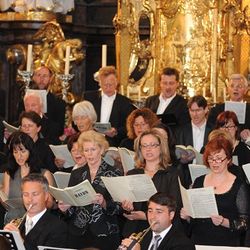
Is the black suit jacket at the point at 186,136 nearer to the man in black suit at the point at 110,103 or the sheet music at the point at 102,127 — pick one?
the sheet music at the point at 102,127

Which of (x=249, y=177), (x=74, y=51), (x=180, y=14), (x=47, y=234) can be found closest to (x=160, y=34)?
(x=180, y=14)

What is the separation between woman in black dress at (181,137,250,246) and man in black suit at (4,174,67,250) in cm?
95

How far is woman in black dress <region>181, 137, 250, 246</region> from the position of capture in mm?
7906

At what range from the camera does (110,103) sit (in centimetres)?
1096

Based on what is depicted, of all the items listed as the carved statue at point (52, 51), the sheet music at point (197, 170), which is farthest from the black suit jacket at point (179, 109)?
the carved statue at point (52, 51)

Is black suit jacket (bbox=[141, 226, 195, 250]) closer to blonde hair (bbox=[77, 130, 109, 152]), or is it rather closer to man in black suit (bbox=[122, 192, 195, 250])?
man in black suit (bbox=[122, 192, 195, 250])

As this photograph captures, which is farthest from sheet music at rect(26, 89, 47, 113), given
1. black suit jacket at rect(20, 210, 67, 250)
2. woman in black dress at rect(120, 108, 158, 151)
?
black suit jacket at rect(20, 210, 67, 250)

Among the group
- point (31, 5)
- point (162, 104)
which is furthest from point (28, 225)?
point (31, 5)

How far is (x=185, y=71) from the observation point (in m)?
12.2

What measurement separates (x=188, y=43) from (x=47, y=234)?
5.18 m

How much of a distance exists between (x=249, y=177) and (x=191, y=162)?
1641 mm

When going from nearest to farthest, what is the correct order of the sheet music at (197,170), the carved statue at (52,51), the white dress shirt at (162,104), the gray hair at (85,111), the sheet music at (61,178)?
the sheet music at (197,170), the sheet music at (61,178), the gray hair at (85,111), the white dress shirt at (162,104), the carved statue at (52,51)

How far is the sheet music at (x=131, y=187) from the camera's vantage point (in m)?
7.87

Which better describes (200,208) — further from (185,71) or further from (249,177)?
(185,71)
